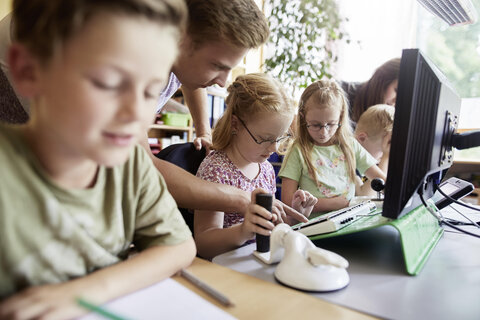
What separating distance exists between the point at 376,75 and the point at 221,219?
160 cm

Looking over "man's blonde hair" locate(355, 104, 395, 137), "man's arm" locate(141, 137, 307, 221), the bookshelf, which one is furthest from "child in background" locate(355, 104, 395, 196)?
the bookshelf

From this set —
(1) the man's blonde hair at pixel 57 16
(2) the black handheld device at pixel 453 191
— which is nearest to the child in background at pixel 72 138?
(1) the man's blonde hair at pixel 57 16

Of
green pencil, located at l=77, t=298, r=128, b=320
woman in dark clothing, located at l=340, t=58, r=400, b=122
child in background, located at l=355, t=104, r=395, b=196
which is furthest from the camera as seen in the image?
woman in dark clothing, located at l=340, t=58, r=400, b=122

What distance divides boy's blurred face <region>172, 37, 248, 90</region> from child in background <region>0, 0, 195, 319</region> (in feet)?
1.50

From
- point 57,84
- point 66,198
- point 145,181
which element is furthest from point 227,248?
point 57,84

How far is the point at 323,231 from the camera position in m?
0.72

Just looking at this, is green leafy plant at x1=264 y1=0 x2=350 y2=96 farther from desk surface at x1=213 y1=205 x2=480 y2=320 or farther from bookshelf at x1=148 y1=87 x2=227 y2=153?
desk surface at x1=213 y1=205 x2=480 y2=320

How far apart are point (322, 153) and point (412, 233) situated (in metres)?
0.87

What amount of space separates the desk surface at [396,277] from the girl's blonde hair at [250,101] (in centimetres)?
51

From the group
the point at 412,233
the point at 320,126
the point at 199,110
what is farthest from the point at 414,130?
the point at 199,110

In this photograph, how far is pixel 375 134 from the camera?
1866mm

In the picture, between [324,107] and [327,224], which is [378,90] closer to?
[324,107]

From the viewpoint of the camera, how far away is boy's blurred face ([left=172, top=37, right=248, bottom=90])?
92 centimetres

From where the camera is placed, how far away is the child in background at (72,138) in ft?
1.19
